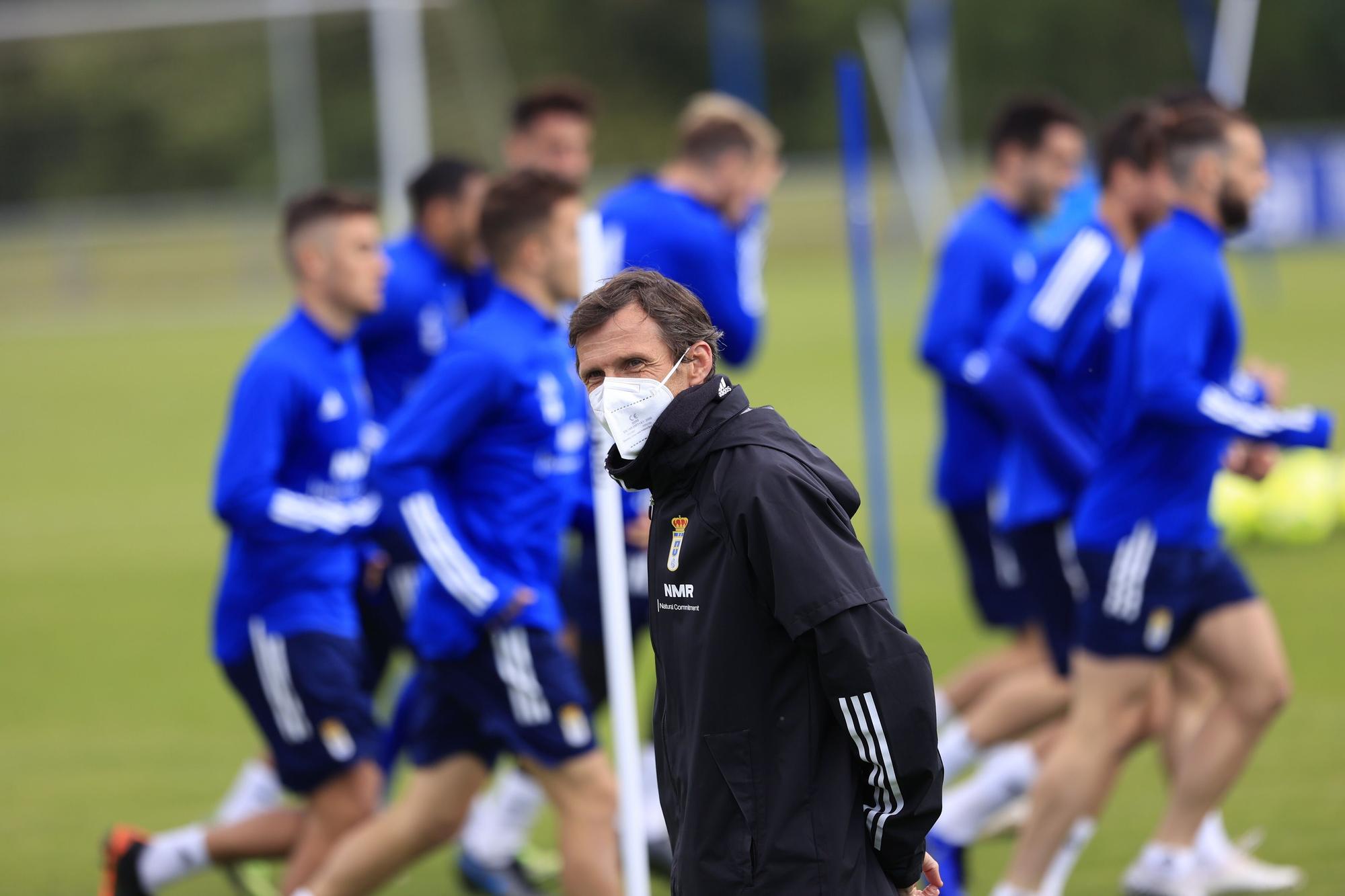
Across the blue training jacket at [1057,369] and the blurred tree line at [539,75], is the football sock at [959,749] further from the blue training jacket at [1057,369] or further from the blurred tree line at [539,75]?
the blurred tree line at [539,75]

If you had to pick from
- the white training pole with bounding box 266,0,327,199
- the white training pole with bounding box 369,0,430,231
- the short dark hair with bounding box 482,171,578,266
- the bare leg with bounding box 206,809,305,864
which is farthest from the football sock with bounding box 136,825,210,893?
the white training pole with bounding box 266,0,327,199

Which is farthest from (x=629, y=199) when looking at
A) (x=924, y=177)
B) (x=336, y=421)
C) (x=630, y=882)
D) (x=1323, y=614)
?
(x=924, y=177)

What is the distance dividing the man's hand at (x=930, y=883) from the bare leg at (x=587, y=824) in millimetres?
1766

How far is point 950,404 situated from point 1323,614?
3.57 meters

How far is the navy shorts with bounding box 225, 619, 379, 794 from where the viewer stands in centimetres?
534

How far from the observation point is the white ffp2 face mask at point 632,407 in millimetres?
3250

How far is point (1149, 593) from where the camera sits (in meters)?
5.31

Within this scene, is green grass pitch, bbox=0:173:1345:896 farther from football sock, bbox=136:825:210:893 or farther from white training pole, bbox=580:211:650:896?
white training pole, bbox=580:211:650:896

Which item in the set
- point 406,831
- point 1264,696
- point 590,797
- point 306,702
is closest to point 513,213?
→ point 306,702

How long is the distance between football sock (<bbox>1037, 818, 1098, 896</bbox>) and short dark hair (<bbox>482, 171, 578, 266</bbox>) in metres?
2.45

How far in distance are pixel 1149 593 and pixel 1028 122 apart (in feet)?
8.69

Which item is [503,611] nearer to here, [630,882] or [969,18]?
[630,882]

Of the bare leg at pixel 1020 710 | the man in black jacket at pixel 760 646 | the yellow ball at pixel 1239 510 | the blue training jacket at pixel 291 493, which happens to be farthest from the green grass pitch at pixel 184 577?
the man in black jacket at pixel 760 646

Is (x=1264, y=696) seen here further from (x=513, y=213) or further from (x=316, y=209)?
(x=316, y=209)
